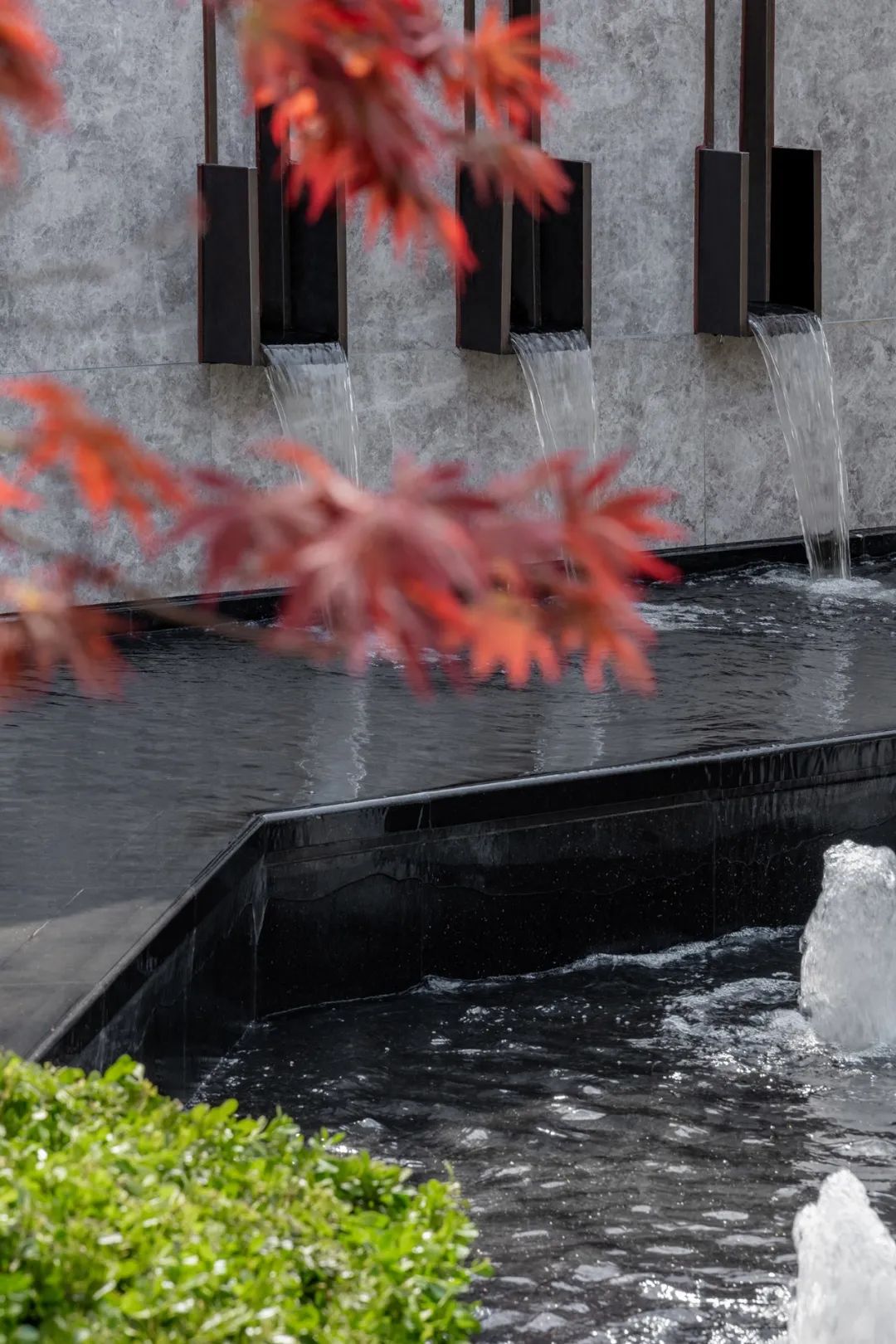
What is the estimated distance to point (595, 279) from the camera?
9.95 metres

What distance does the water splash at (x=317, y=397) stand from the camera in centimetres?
865

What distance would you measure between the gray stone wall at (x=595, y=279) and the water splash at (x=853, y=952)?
3.55 meters

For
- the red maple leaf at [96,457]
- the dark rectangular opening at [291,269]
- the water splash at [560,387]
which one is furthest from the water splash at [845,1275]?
the water splash at [560,387]

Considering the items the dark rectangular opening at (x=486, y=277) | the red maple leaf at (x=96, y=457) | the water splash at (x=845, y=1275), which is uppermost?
the dark rectangular opening at (x=486, y=277)

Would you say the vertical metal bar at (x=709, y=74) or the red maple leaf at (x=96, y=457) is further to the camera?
the vertical metal bar at (x=709, y=74)

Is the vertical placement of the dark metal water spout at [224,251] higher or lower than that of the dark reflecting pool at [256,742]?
higher

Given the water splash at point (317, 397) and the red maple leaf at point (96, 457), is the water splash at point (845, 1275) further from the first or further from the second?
the water splash at point (317, 397)

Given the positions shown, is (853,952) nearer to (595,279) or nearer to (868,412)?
(595,279)

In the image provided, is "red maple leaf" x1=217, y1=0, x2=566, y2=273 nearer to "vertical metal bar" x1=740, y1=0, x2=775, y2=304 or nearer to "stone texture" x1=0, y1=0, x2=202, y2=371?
"stone texture" x1=0, y1=0, x2=202, y2=371

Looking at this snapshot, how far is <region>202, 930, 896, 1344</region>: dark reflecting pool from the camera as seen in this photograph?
364 cm

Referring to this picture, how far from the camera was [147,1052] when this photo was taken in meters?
4.25

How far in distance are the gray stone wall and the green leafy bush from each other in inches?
206

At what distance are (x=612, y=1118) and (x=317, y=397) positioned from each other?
195 inches

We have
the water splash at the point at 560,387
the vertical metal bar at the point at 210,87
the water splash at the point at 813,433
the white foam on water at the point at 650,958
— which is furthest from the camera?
the water splash at the point at 813,433
